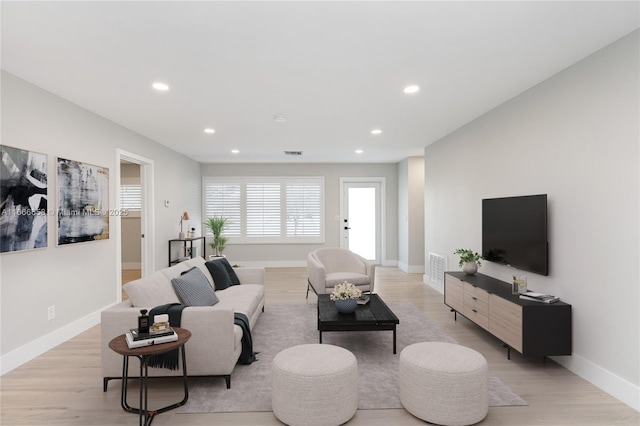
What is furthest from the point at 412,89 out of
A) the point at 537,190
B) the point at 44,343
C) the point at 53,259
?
the point at 44,343

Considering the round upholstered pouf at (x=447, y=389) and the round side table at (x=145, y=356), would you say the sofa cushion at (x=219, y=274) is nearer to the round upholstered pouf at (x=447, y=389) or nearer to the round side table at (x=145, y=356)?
the round side table at (x=145, y=356)

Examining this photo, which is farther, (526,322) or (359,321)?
(359,321)

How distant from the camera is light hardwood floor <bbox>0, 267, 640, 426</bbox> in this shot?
7.54 ft

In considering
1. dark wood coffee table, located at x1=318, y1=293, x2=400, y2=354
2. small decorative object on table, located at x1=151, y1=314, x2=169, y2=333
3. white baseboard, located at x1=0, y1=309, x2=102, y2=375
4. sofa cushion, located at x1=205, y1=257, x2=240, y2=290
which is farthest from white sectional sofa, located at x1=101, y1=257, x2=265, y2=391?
sofa cushion, located at x1=205, y1=257, x2=240, y2=290

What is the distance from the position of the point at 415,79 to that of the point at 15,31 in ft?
10.0

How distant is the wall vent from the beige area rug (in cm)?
115

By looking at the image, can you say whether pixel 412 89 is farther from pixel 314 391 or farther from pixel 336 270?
pixel 336 270

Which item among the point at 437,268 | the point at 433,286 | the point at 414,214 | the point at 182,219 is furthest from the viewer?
the point at 414,214

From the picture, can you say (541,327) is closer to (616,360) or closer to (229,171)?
(616,360)

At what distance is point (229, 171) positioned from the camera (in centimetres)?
864

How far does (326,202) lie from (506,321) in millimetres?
5895

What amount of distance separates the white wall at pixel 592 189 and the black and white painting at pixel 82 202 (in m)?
4.78

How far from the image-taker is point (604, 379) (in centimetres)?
266

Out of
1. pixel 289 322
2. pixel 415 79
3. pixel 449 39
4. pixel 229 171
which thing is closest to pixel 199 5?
pixel 449 39
